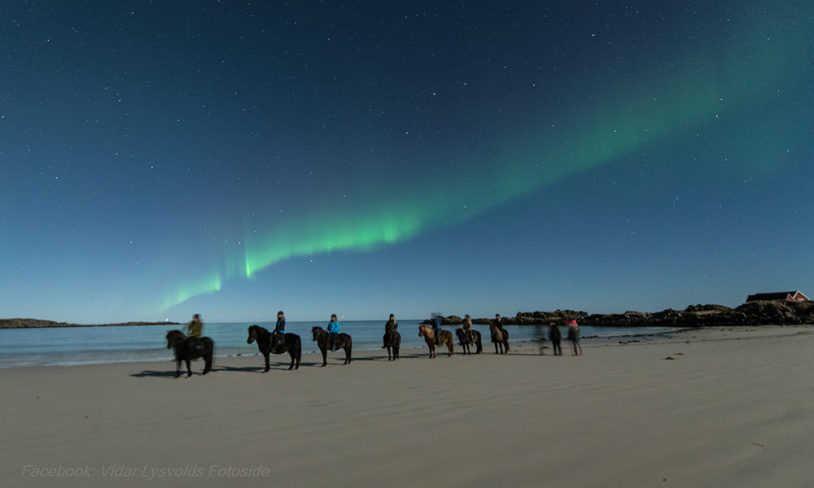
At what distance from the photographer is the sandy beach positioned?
3.52m

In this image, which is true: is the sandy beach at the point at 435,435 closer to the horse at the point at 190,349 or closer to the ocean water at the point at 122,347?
the horse at the point at 190,349

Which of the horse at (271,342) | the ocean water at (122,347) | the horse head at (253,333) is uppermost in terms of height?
the horse head at (253,333)

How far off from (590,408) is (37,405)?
11590 mm

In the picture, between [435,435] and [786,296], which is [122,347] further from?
[786,296]

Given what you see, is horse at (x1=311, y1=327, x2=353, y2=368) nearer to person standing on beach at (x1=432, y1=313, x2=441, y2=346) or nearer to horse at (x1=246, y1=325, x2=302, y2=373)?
horse at (x1=246, y1=325, x2=302, y2=373)

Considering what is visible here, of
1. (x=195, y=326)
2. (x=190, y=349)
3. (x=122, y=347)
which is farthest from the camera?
(x=122, y=347)

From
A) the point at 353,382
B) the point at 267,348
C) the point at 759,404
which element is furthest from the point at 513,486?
the point at 267,348

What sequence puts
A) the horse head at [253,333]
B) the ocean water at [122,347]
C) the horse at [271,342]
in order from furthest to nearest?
the ocean water at [122,347] < the horse at [271,342] < the horse head at [253,333]

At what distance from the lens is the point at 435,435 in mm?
4742

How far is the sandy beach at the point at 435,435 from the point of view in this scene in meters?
3.52

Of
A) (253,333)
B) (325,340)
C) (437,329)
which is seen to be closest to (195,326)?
(253,333)

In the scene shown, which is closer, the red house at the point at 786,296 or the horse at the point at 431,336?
the horse at the point at 431,336

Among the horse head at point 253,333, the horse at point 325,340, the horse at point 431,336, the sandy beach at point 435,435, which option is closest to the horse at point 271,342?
the horse head at point 253,333

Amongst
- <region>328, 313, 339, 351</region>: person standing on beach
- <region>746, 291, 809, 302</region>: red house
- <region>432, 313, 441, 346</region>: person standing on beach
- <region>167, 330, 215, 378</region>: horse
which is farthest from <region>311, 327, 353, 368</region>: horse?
<region>746, 291, 809, 302</region>: red house
